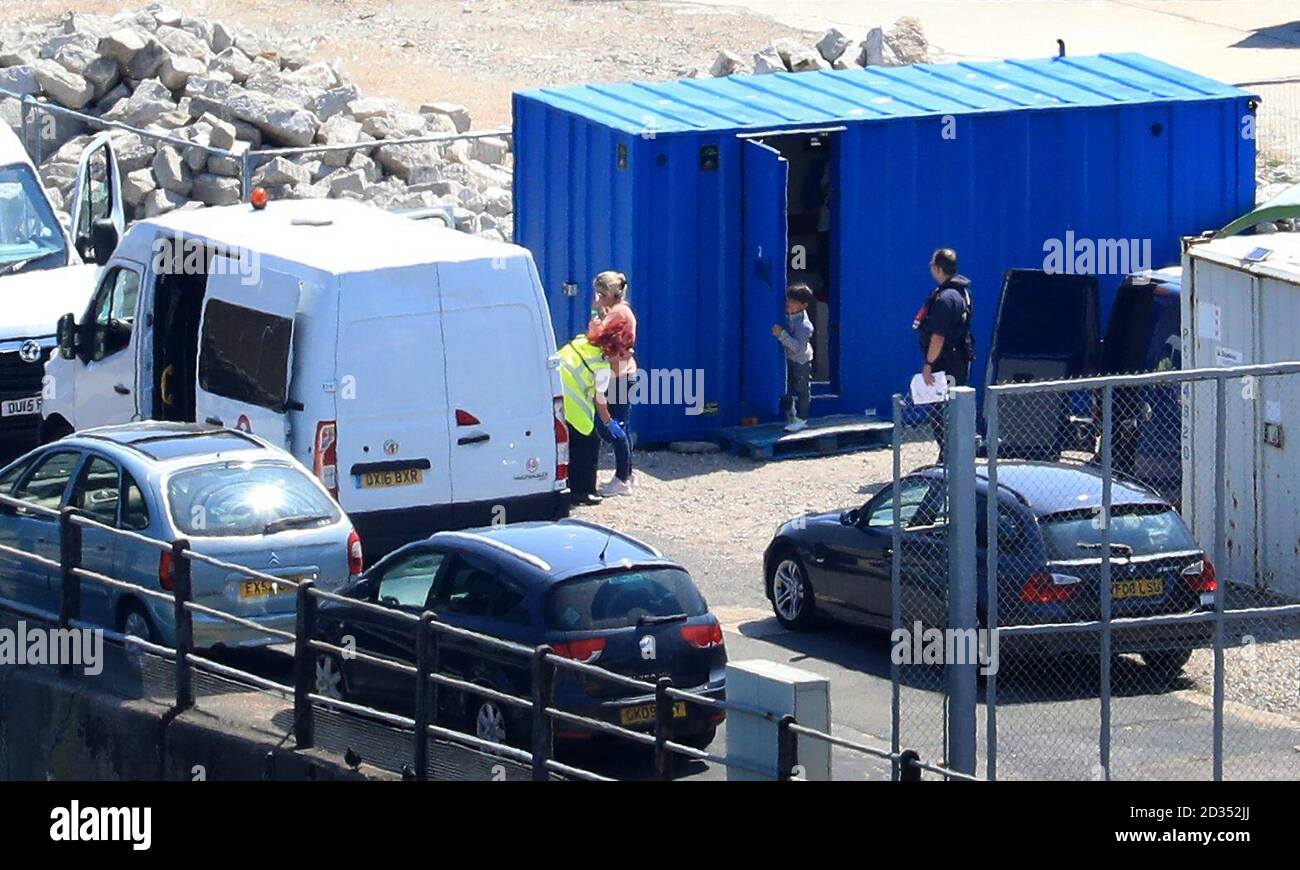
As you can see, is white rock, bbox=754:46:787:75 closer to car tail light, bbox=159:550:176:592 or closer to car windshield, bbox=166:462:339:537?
car windshield, bbox=166:462:339:537

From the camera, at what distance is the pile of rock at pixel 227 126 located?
27.5 meters

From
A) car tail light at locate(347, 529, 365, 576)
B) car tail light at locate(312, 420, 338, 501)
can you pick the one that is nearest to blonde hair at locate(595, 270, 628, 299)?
car tail light at locate(312, 420, 338, 501)

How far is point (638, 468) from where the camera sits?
2081 centimetres

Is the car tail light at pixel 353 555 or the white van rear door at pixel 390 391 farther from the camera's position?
the white van rear door at pixel 390 391

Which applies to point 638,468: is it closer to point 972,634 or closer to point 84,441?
point 84,441

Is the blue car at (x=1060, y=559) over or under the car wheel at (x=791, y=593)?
over

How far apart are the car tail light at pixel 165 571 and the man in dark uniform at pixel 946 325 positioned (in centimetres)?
729

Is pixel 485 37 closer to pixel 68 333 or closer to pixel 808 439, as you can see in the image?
pixel 808 439

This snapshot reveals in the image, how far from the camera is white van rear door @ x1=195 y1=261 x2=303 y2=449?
1628cm

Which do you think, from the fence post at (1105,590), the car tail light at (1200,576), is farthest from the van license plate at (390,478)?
the fence post at (1105,590)

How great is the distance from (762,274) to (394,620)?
8736 mm

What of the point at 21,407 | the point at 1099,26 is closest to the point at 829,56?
the point at 1099,26

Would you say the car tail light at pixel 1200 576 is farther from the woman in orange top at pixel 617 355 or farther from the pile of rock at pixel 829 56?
the pile of rock at pixel 829 56
